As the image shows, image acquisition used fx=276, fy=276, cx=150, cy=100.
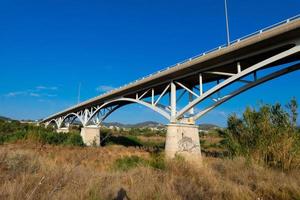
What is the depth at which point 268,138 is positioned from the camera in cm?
870

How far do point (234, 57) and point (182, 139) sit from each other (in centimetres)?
761

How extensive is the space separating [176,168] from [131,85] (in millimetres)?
22642

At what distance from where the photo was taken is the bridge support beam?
21625mm

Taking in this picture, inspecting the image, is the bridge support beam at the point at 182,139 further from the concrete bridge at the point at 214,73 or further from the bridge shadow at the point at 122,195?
the bridge shadow at the point at 122,195

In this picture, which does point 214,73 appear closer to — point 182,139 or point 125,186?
point 182,139

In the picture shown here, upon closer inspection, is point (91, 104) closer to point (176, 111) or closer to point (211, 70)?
point (176, 111)

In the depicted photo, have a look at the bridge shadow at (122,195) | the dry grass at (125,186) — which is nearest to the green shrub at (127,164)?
the dry grass at (125,186)

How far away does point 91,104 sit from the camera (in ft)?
149

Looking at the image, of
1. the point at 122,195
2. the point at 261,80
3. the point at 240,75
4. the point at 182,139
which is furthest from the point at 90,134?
the point at 122,195

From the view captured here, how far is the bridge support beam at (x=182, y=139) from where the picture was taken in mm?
21625

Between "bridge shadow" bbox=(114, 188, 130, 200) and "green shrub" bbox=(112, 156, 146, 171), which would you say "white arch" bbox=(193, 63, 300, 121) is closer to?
"green shrub" bbox=(112, 156, 146, 171)

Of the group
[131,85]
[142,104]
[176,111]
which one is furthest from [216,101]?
[131,85]

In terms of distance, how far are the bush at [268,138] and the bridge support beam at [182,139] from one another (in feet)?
36.1

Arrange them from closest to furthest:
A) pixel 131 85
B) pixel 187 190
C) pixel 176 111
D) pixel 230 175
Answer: pixel 187 190
pixel 230 175
pixel 176 111
pixel 131 85
